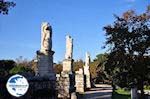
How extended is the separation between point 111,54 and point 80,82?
9077 mm

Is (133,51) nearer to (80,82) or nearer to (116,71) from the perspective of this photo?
(116,71)

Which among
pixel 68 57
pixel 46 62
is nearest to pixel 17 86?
pixel 46 62

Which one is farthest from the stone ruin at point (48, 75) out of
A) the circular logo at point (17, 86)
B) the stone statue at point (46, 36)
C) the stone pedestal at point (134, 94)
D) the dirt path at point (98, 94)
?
the circular logo at point (17, 86)

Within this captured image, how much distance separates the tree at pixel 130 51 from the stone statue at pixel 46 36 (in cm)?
774

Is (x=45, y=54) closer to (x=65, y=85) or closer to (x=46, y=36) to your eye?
(x=46, y=36)

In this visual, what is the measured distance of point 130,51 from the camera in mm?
33750

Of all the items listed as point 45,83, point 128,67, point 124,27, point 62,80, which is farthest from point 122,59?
point 45,83

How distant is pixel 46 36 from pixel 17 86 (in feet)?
54.8

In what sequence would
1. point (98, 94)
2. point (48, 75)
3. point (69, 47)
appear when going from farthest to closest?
point (98, 94)
point (69, 47)
point (48, 75)

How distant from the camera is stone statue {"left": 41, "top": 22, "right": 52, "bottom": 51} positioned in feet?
90.1

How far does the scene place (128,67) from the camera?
3359 centimetres

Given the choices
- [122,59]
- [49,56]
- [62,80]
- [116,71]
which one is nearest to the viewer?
[49,56]

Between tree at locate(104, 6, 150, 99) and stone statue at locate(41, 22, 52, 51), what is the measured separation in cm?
774

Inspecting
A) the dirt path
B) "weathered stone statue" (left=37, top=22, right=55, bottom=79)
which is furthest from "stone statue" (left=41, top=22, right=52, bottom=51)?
the dirt path
